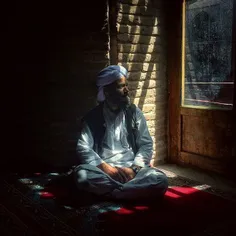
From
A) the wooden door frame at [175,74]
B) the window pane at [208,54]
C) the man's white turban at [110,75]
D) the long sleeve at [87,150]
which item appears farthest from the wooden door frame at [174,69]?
the long sleeve at [87,150]

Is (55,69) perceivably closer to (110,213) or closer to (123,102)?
(123,102)

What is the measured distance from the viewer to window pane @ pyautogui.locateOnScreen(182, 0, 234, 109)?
14.8 feet

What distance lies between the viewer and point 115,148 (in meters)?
4.07

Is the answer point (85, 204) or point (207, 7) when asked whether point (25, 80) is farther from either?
point (207, 7)

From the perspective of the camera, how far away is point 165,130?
5.50 m

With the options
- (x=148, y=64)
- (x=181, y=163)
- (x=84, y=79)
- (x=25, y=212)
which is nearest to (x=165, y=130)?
(x=181, y=163)

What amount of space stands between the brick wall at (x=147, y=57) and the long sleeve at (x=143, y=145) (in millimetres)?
958

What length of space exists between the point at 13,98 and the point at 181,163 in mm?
3035

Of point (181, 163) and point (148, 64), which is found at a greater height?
point (148, 64)

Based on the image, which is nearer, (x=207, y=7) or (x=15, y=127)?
(x=207, y=7)

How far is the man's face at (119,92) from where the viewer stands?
399 cm

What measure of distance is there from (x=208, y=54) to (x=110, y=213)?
290cm

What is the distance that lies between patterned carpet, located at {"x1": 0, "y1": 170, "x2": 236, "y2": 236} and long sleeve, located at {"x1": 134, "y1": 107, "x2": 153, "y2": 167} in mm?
530

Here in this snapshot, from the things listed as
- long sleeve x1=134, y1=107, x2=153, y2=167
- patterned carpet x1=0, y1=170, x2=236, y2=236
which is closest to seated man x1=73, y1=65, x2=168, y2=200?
long sleeve x1=134, y1=107, x2=153, y2=167
